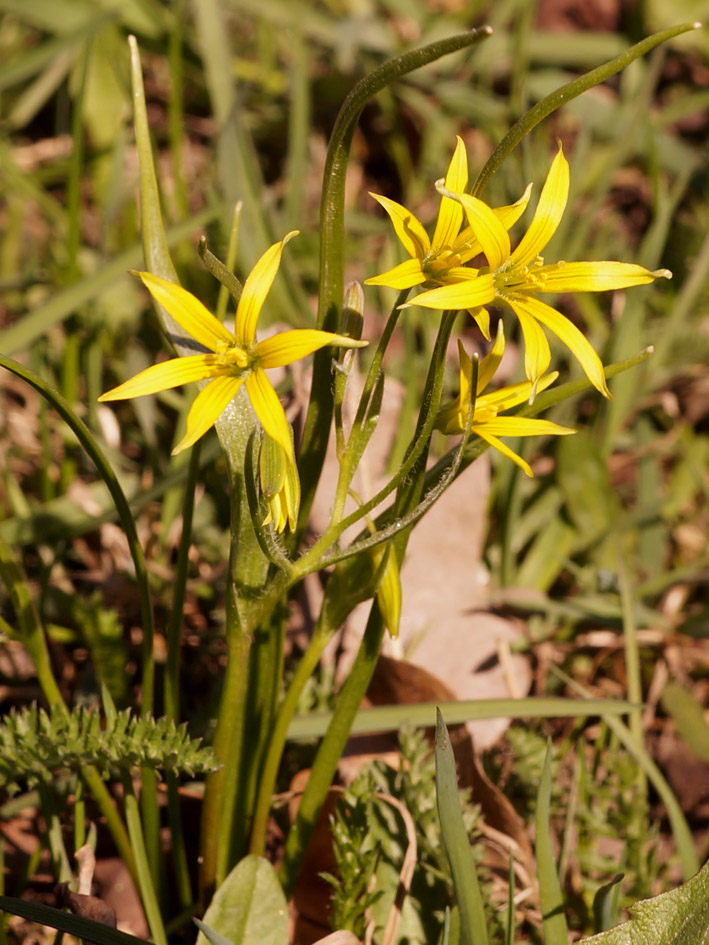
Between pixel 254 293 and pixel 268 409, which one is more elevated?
pixel 254 293

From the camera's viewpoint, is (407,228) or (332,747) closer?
(407,228)

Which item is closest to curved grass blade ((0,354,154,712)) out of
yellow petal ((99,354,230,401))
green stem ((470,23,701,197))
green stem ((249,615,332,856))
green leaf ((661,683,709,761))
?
yellow petal ((99,354,230,401))

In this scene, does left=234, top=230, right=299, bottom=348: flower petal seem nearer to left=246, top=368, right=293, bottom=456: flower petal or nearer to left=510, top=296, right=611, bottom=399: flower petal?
left=246, top=368, right=293, bottom=456: flower petal

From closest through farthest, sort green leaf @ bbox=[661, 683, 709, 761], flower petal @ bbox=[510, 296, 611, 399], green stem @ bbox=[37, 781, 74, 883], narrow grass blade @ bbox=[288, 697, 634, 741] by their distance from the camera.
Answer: flower petal @ bbox=[510, 296, 611, 399], green stem @ bbox=[37, 781, 74, 883], narrow grass blade @ bbox=[288, 697, 634, 741], green leaf @ bbox=[661, 683, 709, 761]

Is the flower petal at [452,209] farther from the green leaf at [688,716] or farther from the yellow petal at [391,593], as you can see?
the green leaf at [688,716]

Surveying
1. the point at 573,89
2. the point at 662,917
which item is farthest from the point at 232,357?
the point at 662,917

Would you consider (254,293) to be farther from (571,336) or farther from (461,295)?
(571,336)

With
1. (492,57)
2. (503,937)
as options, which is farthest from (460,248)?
(492,57)

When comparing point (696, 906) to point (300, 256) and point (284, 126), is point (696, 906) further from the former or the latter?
point (284, 126)
